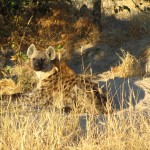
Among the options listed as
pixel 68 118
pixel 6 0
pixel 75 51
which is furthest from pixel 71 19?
pixel 68 118

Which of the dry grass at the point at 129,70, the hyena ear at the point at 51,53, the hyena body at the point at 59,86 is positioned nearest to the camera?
the hyena body at the point at 59,86

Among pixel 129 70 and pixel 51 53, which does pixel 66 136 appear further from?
pixel 129 70

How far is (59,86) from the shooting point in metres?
6.39

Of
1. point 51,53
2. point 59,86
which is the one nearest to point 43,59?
point 51,53

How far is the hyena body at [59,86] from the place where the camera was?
6.13 metres

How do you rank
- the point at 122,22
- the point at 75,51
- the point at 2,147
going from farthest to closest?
1. the point at 122,22
2. the point at 75,51
3. the point at 2,147

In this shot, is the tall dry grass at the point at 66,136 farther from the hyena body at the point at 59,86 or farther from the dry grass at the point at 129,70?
the dry grass at the point at 129,70

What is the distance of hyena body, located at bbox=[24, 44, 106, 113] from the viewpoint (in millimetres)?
6133

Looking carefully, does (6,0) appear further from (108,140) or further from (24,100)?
(108,140)

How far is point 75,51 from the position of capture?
457 inches

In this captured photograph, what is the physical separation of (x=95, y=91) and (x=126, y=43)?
19.2ft

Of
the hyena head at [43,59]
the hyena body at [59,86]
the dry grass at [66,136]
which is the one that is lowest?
the dry grass at [66,136]

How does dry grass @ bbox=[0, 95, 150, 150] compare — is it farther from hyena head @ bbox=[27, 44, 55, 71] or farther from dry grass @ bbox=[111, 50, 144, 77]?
dry grass @ bbox=[111, 50, 144, 77]

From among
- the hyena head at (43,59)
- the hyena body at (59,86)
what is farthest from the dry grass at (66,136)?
the hyena head at (43,59)
